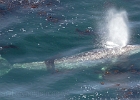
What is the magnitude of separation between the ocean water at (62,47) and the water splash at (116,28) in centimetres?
67

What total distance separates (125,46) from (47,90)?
38.1 feet

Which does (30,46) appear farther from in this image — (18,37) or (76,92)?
(76,92)

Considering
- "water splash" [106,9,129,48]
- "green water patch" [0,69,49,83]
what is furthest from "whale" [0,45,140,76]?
"water splash" [106,9,129,48]

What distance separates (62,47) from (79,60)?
3.06 m

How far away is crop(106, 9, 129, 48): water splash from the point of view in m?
42.0

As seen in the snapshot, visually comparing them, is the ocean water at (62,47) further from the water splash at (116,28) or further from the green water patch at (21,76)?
the water splash at (116,28)

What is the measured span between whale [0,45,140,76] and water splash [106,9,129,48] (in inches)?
56.9

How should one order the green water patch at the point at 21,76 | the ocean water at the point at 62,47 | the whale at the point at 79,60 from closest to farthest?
the ocean water at the point at 62,47
the green water patch at the point at 21,76
the whale at the point at 79,60

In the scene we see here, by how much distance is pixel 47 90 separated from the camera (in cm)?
3412

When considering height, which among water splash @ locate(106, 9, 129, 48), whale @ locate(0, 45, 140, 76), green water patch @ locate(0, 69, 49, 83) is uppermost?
water splash @ locate(106, 9, 129, 48)

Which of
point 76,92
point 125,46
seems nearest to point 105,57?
point 125,46

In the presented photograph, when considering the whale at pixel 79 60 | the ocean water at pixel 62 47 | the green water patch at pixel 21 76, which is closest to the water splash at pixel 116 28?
the ocean water at pixel 62 47

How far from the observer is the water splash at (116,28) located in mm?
42000

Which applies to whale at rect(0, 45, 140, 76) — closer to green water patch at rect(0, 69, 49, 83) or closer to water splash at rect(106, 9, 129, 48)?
green water patch at rect(0, 69, 49, 83)
